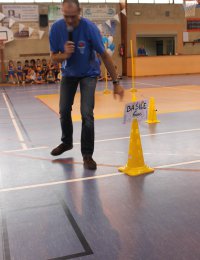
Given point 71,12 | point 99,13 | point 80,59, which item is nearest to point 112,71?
point 80,59

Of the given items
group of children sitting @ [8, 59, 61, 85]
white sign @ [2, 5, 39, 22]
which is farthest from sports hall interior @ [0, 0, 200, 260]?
white sign @ [2, 5, 39, 22]

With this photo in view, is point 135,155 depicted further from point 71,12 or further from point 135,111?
point 71,12

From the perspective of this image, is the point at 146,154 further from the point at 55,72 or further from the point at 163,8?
the point at 163,8

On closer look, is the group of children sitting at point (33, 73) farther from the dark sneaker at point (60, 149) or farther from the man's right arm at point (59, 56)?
the man's right arm at point (59, 56)

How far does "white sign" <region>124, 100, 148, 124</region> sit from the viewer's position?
3.30 metres

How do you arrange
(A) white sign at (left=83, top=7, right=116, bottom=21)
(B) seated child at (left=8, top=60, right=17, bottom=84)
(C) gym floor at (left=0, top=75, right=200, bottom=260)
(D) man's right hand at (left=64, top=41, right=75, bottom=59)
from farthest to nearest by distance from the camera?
(A) white sign at (left=83, top=7, right=116, bottom=21) → (B) seated child at (left=8, top=60, right=17, bottom=84) → (D) man's right hand at (left=64, top=41, right=75, bottom=59) → (C) gym floor at (left=0, top=75, right=200, bottom=260)

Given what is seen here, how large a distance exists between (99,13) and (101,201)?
57.7ft

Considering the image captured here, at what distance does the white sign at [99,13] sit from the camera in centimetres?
1853

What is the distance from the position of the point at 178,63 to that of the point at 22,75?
29.2ft

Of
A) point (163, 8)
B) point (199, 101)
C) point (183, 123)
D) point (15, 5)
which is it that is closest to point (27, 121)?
point (183, 123)

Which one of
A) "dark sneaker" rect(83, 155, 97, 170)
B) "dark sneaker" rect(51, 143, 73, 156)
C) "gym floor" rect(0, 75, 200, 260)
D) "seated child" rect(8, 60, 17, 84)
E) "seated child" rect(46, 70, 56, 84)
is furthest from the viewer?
"seated child" rect(8, 60, 17, 84)

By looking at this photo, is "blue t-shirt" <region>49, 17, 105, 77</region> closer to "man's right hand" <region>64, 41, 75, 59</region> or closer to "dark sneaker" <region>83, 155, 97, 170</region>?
"man's right hand" <region>64, 41, 75, 59</region>

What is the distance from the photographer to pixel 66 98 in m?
3.58

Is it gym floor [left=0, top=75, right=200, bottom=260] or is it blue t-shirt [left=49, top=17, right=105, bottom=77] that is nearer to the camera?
gym floor [left=0, top=75, right=200, bottom=260]
